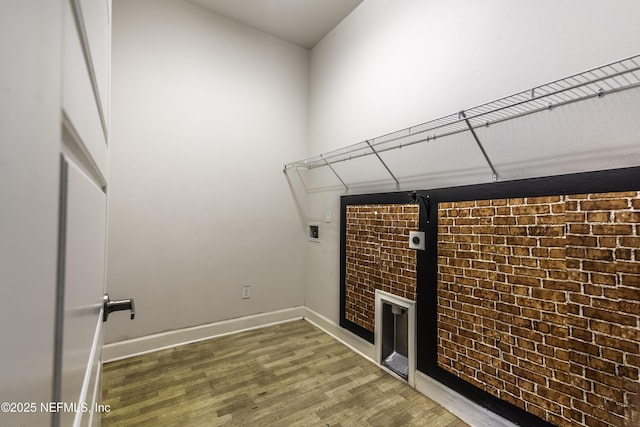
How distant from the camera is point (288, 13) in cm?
260

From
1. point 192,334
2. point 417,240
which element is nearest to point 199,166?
point 192,334

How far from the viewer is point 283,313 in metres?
2.97

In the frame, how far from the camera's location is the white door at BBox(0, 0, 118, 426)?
162mm

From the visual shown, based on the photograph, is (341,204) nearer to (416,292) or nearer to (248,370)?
(416,292)

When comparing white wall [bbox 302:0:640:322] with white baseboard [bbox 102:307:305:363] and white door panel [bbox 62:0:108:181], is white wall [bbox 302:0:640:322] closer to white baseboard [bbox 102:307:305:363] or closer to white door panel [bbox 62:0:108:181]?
white baseboard [bbox 102:307:305:363]

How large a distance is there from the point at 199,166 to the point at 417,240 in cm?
199

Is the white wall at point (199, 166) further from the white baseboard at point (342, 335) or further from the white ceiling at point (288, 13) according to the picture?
the white baseboard at point (342, 335)

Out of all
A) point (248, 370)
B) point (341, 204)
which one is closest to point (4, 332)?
point (248, 370)

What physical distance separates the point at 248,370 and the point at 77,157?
6.83 ft

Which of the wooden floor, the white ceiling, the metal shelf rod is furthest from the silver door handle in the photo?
the white ceiling

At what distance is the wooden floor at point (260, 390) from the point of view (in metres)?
1.60

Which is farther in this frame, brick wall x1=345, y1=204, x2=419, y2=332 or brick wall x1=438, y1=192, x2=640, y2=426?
brick wall x1=345, y1=204, x2=419, y2=332

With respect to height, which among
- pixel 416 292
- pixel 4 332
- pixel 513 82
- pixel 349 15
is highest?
pixel 349 15

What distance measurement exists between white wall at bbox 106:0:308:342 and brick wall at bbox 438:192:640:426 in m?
1.82
